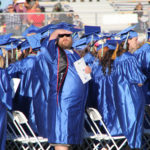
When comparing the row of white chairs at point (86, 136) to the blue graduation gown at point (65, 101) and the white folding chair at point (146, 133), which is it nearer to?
the white folding chair at point (146, 133)

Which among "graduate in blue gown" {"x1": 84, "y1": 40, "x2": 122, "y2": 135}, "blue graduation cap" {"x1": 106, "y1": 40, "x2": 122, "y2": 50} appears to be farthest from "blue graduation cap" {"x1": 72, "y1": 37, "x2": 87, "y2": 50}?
"blue graduation cap" {"x1": 106, "y1": 40, "x2": 122, "y2": 50}

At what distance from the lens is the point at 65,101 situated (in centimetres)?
620

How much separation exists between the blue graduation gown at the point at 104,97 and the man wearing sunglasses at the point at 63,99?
3.52 feet

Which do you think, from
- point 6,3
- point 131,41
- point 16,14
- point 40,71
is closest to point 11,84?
point 40,71

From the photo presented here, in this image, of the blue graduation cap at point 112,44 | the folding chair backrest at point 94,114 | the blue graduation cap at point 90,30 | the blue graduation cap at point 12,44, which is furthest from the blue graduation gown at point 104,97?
the blue graduation cap at point 12,44

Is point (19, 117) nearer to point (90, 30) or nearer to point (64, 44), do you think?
point (64, 44)

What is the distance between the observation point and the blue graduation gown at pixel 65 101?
618 centimetres

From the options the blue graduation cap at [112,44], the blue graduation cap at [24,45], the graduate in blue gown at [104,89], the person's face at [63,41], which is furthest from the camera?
the blue graduation cap at [24,45]

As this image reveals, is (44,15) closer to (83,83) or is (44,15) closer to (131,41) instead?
(131,41)

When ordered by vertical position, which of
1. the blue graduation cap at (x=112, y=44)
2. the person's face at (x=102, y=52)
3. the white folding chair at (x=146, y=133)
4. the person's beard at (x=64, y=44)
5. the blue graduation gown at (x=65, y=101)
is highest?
the person's beard at (x=64, y=44)

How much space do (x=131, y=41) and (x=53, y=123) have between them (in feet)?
6.58

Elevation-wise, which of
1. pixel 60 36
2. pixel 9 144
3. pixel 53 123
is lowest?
pixel 9 144

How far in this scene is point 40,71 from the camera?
6746 mm

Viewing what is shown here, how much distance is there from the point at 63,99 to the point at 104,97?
1441mm
